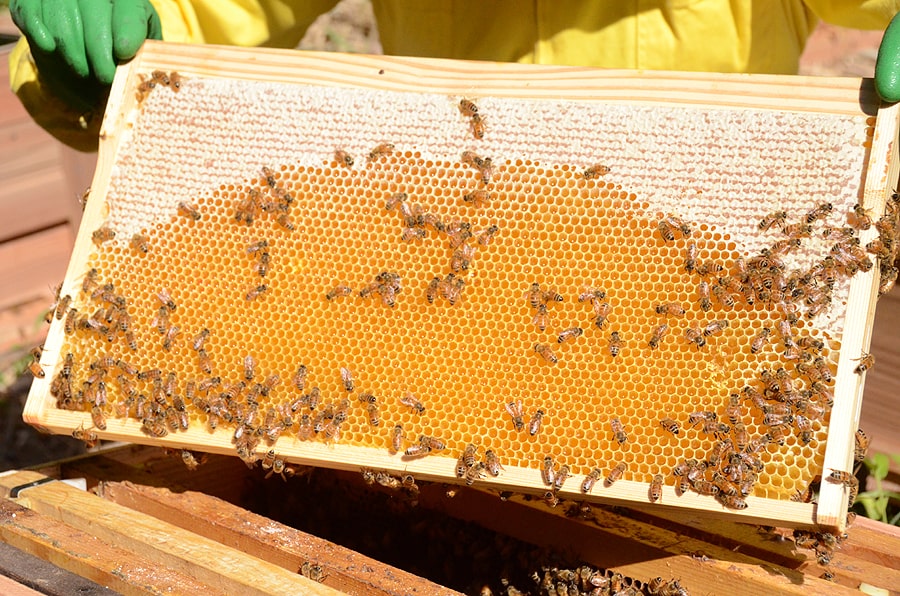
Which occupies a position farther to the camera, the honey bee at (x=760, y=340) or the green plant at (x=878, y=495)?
the green plant at (x=878, y=495)

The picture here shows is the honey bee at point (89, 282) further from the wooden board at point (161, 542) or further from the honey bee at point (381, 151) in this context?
the honey bee at point (381, 151)

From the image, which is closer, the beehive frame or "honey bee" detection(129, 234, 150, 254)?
the beehive frame

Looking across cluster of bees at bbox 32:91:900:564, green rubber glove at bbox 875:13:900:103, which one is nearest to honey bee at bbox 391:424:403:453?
cluster of bees at bbox 32:91:900:564

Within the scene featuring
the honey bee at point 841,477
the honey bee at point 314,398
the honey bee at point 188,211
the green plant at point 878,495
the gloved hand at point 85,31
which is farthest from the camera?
the green plant at point 878,495

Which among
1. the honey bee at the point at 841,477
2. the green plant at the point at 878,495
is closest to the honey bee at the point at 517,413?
the honey bee at the point at 841,477

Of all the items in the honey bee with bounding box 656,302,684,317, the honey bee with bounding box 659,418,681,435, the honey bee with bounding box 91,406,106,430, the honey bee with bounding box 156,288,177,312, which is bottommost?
the honey bee with bounding box 91,406,106,430

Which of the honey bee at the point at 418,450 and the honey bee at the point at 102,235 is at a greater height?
the honey bee at the point at 102,235

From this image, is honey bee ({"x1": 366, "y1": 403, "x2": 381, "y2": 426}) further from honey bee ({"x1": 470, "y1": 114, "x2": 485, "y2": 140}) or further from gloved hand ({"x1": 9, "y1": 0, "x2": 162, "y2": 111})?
gloved hand ({"x1": 9, "y1": 0, "x2": 162, "y2": 111})
